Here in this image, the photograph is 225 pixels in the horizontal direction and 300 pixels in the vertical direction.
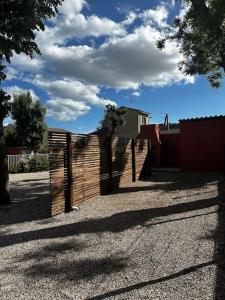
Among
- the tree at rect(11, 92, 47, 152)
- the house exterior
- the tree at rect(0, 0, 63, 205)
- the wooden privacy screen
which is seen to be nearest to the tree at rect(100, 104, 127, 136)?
the house exterior

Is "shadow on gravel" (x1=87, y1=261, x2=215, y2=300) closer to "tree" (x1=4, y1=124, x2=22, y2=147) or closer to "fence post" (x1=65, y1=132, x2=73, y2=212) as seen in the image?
"fence post" (x1=65, y1=132, x2=73, y2=212)

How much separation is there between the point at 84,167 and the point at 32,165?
15.0 meters

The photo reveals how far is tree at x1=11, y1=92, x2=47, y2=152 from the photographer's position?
115 feet

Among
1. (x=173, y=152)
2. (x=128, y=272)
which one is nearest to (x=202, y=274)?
(x=128, y=272)

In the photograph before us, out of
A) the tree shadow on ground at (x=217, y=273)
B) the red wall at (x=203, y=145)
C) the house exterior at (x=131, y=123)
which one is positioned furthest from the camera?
the house exterior at (x=131, y=123)

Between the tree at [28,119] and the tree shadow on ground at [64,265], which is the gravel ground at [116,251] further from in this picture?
the tree at [28,119]

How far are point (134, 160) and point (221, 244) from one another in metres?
10.5

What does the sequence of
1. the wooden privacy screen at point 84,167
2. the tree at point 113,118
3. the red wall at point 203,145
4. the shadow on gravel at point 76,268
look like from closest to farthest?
the shadow on gravel at point 76,268 → the wooden privacy screen at point 84,167 → the red wall at point 203,145 → the tree at point 113,118

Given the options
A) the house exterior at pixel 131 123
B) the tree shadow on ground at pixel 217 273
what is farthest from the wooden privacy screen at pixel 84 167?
the house exterior at pixel 131 123

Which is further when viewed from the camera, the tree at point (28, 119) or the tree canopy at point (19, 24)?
the tree at point (28, 119)

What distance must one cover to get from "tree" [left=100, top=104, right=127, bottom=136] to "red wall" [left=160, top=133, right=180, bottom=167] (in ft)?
48.2

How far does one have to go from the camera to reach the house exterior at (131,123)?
44125 millimetres

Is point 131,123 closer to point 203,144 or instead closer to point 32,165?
point 32,165

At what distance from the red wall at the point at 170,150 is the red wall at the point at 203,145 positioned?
17.2 ft
